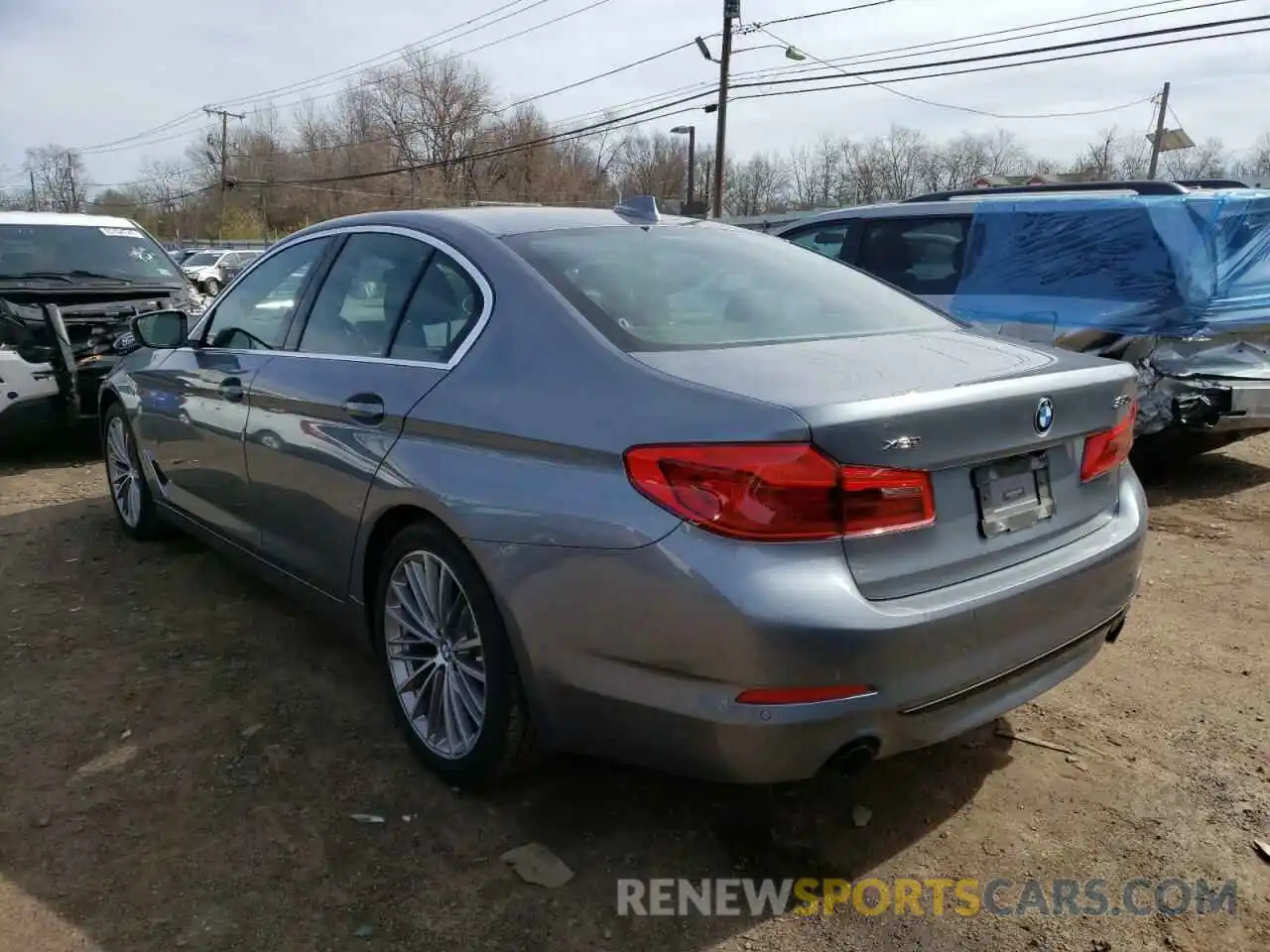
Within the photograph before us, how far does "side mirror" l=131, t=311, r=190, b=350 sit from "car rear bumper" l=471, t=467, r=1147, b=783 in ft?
8.86

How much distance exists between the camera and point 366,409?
9.71 ft

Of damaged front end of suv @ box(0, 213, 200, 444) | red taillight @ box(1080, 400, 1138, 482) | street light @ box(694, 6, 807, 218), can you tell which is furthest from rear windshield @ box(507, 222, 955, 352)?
street light @ box(694, 6, 807, 218)

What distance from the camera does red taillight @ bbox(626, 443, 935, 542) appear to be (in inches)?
80.0

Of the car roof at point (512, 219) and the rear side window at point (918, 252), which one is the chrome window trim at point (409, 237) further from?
the rear side window at point (918, 252)

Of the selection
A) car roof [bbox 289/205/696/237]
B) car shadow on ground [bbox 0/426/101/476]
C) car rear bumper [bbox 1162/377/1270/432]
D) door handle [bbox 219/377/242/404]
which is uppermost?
car roof [bbox 289/205/696/237]

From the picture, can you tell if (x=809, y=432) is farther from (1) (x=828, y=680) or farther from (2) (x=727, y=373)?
(1) (x=828, y=680)

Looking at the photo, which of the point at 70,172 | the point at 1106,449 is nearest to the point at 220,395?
the point at 1106,449

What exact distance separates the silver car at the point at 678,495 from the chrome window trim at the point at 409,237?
0.01m

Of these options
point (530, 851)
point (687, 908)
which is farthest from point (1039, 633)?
point (530, 851)

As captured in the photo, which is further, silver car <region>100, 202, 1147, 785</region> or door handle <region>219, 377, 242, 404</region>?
door handle <region>219, 377, 242, 404</region>

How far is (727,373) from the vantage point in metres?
2.27

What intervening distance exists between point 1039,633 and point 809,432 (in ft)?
2.80

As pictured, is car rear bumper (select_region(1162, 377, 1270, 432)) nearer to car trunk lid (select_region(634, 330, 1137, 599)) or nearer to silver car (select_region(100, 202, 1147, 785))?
silver car (select_region(100, 202, 1147, 785))

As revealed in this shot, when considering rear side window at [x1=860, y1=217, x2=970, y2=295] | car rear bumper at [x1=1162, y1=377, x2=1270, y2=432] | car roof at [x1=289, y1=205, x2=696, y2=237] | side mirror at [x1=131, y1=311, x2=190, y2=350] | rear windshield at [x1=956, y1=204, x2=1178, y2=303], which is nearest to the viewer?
car roof at [x1=289, y1=205, x2=696, y2=237]
